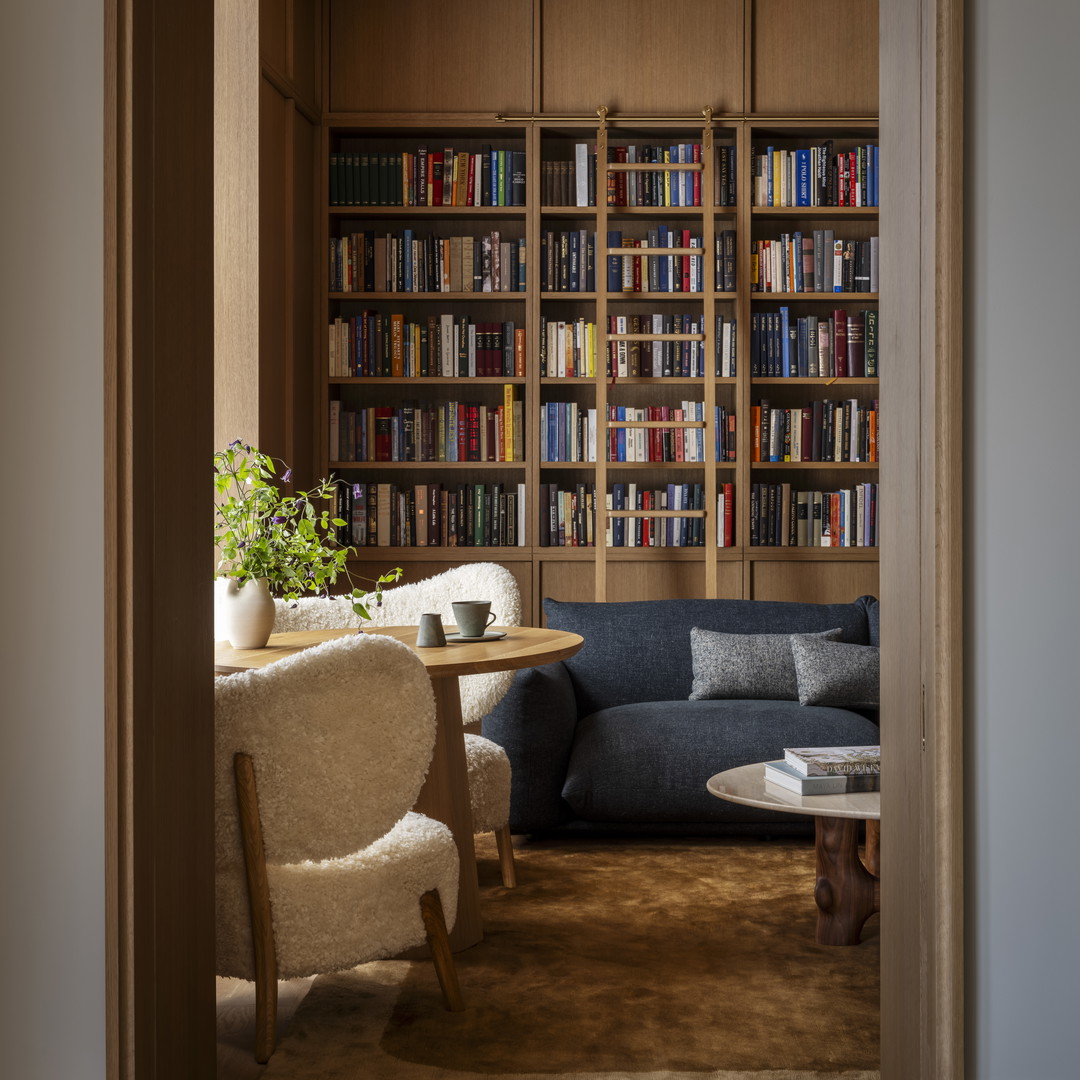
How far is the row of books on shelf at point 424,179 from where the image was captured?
496 centimetres

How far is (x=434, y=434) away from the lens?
16.6 ft

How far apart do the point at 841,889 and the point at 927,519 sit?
5.53ft

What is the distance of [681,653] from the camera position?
4016mm

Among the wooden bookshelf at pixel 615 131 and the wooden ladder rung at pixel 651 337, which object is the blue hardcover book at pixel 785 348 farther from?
the wooden ladder rung at pixel 651 337

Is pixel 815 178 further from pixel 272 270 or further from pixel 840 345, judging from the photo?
pixel 272 270

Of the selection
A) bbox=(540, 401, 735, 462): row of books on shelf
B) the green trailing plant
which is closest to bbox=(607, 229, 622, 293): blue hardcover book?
bbox=(540, 401, 735, 462): row of books on shelf

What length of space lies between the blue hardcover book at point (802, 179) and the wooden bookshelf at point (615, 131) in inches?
1.7

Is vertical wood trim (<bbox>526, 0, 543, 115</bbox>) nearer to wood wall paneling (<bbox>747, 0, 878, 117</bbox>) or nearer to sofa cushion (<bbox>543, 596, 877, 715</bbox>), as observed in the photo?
wood wall paneling (<bbox>747, 0, 878, 117</bbox>)

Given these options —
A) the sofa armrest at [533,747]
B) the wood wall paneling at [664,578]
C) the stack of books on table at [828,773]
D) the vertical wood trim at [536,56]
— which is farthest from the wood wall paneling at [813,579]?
the stack of books on table at [828,773]

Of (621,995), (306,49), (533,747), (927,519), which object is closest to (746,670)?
(533,747)

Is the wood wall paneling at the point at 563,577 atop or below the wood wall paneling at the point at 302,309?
below
